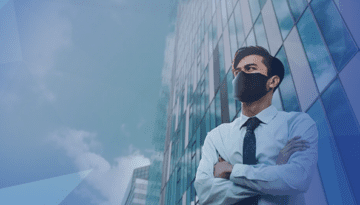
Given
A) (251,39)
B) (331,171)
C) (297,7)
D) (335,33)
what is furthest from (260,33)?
(331,171)

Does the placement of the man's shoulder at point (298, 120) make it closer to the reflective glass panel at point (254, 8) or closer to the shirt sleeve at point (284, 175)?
the shirt sleeve at point (284, 175)

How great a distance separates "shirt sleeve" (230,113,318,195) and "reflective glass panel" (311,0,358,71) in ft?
11.9

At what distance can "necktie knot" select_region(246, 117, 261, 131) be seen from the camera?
387cm

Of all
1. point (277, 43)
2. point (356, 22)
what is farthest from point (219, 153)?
point (277, 43)

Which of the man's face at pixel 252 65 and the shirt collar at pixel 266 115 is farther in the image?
the man's face at pixel 252 65

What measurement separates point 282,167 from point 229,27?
14128 mm

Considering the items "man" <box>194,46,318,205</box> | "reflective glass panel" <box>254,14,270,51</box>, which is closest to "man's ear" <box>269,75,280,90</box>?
"man" <box>194,46,318,205</box>

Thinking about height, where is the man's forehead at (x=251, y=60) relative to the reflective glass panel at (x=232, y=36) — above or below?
below

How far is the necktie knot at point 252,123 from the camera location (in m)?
3.87

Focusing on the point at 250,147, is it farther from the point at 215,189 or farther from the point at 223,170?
the point at 215,189

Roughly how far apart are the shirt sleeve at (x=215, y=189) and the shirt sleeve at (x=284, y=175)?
118 millimetres

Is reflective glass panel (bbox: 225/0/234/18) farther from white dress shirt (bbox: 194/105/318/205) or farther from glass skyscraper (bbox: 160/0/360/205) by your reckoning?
white dress shirt (bbox: 194/105/318/205)

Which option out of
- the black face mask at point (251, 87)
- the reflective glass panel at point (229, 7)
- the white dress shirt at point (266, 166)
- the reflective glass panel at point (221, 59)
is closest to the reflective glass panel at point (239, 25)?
the reflective glass panel at point (229, 7)

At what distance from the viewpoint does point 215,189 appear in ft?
10.7
